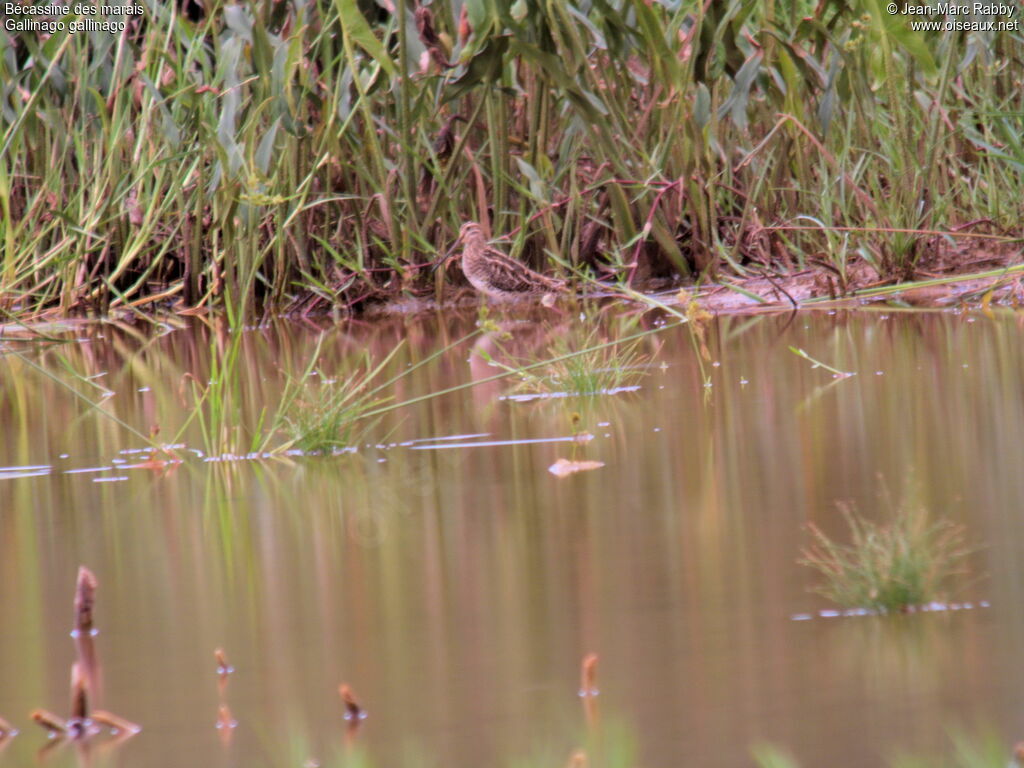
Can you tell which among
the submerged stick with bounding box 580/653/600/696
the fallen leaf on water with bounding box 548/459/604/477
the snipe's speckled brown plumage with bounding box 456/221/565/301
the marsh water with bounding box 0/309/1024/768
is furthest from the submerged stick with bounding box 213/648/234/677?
the snipe's speckled brown plumage with bounding box 456/221/565/301

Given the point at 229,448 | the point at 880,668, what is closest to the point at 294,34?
the point at 229,448

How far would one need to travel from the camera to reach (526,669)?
138 centimetres

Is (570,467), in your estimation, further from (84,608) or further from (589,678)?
(589,678)

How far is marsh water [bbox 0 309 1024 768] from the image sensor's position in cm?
123

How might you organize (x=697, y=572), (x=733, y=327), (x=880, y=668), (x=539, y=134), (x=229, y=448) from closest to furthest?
(x=880, y=668)
(x=697, y=572)
(x=229, y=448)
(x=733, y=327)
(x=539, y=134)

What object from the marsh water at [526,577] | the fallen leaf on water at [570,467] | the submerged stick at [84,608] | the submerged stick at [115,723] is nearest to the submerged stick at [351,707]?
the marsh water at [526,577]

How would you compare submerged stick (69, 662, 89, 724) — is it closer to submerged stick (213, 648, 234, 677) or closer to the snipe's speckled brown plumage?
submerged stick (213, 648, 234, 677)

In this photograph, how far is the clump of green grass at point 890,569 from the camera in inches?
60.4

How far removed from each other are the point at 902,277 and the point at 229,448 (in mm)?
3341

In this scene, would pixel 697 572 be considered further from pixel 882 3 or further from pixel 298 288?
pixel 298 288

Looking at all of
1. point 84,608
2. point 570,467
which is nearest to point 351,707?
point 84,608

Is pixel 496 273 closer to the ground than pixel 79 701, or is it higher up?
higher up

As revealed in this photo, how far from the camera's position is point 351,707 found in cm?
129

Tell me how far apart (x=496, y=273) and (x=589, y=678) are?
501cm
